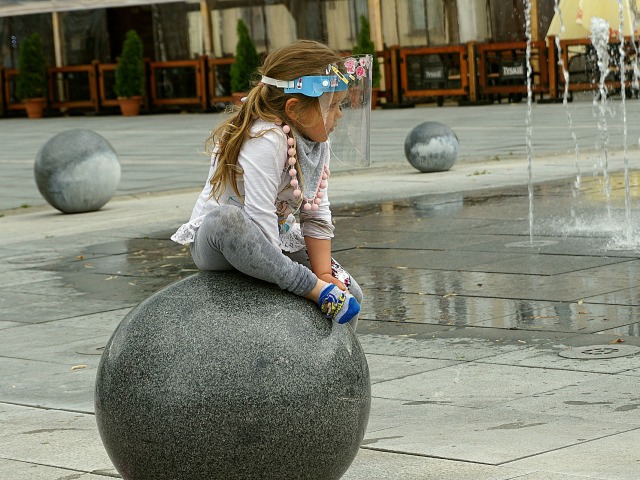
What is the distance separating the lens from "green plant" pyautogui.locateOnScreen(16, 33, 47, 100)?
37.3 metres

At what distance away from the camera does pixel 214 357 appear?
434 centimetres

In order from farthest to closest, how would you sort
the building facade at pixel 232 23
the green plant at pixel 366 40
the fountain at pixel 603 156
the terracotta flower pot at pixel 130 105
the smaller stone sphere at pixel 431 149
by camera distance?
the terracotta flower pot at pixel 130 105
the building facade at pixel 232 23
the green plant at pixel 366 40
the smaller stone sphere at pixel 431 149
the fountain at pixel 603 156

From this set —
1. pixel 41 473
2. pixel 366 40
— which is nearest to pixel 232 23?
pixel 366 40

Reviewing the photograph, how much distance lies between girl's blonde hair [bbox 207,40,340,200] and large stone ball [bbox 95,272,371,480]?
46 cm

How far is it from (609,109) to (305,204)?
2391cm

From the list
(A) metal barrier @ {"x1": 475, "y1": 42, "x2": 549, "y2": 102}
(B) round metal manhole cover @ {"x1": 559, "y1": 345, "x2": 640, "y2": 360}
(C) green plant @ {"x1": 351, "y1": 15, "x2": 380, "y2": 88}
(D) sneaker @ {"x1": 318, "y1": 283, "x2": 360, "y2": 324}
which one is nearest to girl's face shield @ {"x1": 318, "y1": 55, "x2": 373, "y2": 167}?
(D) sneaker @ {"x1": 318, "y1": 283, "x2": 360, "y2": 324}

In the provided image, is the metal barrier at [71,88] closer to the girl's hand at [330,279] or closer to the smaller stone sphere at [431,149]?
the smaller stone sphere at [431,149]

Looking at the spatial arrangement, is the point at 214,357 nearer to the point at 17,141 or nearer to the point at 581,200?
the point at 581,200

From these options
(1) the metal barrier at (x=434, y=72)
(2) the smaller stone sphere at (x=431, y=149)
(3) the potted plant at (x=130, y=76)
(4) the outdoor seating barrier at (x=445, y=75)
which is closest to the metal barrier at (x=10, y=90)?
(4) the outdoor seating barrier at (x=445, y=75)

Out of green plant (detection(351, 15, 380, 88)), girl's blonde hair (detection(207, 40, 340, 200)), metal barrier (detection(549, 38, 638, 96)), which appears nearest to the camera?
girl's blonde hair (detection(207, 40, 340, 200))

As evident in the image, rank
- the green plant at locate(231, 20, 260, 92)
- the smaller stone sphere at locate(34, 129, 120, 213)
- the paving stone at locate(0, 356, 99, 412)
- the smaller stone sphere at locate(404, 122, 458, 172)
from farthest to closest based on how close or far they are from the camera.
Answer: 1. the green plant at locate(231, 20, 260, 92)
2. the smaller stone sphere at locate(404, 122, 458, 172)
3. the smaller stone sphere at locate(34, 129, 120, 213)
4. the paving stone at locate(0, 356, 99, 412)

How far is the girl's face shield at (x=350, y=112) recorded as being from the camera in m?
4.89

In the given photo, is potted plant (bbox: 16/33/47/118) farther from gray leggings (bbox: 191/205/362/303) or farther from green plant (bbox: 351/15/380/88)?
gray leggings (bbox: 191/205/362/303)

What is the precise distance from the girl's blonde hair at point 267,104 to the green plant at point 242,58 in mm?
29280
